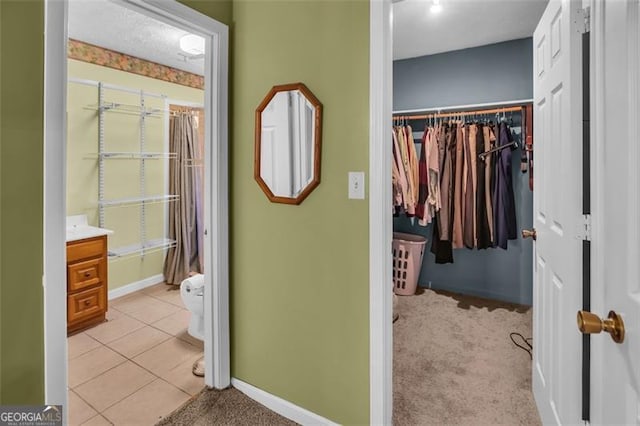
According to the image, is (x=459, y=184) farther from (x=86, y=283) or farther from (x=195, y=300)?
(x=86, y=283)

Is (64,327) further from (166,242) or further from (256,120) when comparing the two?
(166,242)

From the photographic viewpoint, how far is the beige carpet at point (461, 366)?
1835mm

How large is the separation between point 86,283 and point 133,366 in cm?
96

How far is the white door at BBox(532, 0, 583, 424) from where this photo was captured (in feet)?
3.51

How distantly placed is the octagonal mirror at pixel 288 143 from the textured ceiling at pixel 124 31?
4.20 ft

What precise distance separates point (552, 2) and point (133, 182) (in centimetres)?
377

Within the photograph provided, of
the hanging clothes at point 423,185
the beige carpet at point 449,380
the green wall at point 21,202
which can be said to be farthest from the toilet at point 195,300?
the hanging clothes at point 423,185

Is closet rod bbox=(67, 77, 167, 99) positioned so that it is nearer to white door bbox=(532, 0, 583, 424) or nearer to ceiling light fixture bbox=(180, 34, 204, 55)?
ceiling light fixture bbox=(180, 34, 204, 55)

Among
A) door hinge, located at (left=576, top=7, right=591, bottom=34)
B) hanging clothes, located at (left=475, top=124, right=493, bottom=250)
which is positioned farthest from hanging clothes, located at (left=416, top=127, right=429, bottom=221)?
door hinge, located at (left=576, top=7, right=591, bottom=34)

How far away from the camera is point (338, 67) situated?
63.6 inches

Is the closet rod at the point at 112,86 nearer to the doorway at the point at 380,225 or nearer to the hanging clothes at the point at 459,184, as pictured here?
the hanging clothes at the point at 459,184

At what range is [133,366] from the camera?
2.38m

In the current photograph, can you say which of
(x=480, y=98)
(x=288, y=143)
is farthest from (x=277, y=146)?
(x=480, y=98)

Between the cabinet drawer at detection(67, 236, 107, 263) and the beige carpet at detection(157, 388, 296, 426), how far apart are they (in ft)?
5.34
